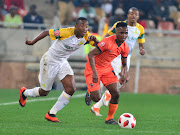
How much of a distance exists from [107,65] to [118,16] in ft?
38.7

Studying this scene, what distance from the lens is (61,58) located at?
927 cm

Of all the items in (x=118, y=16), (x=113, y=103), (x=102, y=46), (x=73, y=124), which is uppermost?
(x=102, y=46)

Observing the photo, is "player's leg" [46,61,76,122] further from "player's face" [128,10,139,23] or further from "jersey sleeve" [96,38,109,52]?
"player's face" [128,10,139,23]

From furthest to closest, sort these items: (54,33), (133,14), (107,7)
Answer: (107,7), (133,14), (54,33)

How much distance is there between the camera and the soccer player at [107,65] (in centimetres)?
860

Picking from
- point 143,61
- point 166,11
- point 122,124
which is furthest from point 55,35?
point 166,11

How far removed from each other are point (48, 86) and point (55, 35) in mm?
1081

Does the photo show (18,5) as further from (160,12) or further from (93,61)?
(93,61)

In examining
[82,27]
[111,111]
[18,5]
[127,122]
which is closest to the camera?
[127,122]

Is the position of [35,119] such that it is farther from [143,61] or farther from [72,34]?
[143,61]

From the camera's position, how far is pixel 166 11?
2231 cm

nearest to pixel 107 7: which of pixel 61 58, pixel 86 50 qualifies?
pixel 86 50

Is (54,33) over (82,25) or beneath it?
beneath

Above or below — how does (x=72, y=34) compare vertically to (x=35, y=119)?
above
